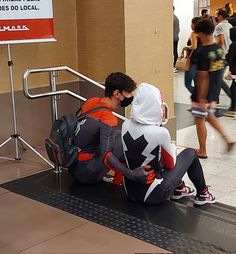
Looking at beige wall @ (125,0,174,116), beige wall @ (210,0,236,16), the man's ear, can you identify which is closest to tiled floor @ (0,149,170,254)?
the man's ear

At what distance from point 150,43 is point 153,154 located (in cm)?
227

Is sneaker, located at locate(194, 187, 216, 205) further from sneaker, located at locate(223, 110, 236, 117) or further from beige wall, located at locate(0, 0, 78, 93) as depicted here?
sneaker, located at locate(223, 110, 236, 117)

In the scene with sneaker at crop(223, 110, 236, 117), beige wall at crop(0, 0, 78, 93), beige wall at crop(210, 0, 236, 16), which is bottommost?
sneaker at crop(223, 110, 236, 117)

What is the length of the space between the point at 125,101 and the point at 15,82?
1.72 m

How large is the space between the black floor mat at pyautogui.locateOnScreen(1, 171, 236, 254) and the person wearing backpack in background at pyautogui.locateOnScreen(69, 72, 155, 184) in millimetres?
147

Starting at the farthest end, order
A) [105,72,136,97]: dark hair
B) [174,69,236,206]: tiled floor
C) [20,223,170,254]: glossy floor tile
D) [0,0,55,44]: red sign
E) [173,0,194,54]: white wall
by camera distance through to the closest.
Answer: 1. [173,0,194,54]: white wall
2. [0,0,55,44]: red sign
3. [174,69,236,206]: tiled floor
4. [105,72,136,97]: dark hair
5. [20,223,170,254]: glossy floor tile

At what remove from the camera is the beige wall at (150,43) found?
4945 millimetres

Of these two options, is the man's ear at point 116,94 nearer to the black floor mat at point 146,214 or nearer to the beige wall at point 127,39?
the black floor mat at point 146,214

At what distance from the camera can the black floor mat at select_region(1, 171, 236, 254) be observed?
112 inches

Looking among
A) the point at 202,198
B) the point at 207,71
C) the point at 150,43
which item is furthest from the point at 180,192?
the point at 150,43

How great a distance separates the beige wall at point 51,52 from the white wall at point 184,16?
22.8ft

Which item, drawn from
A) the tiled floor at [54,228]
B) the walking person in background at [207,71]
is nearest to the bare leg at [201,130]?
A: the walking person in background at [207,71]

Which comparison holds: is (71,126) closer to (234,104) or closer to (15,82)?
(15,82)

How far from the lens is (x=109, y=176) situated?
4.19 meters
